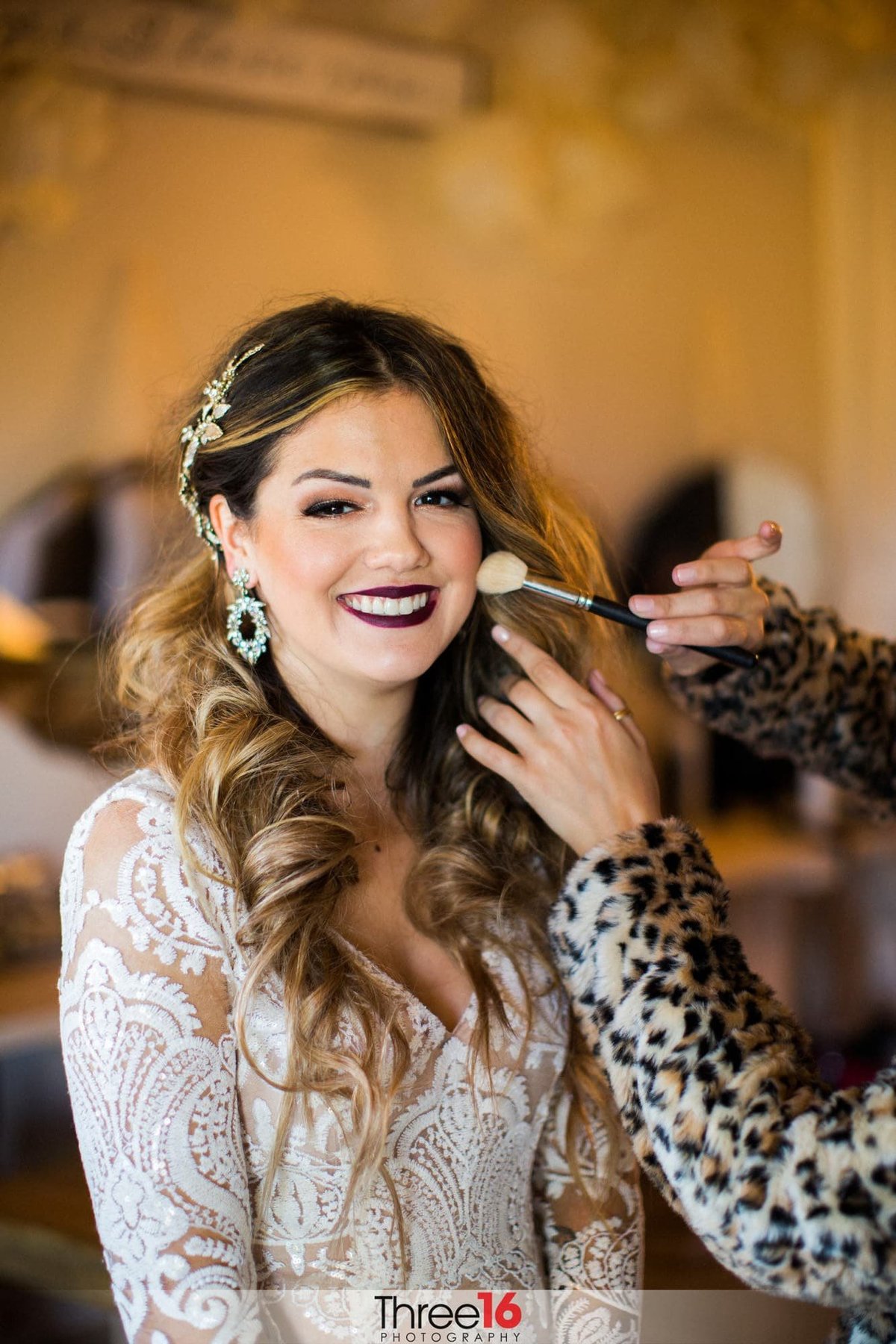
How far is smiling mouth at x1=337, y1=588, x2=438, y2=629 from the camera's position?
125 cm

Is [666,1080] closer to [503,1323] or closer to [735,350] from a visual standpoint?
[503,1323]

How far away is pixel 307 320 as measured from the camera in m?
1.31

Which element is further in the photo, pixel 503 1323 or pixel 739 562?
pixel 739 562

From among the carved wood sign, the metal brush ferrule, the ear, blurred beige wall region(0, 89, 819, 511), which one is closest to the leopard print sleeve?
the metal brush ferrule

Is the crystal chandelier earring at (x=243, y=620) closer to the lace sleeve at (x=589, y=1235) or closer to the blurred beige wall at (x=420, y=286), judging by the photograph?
the lace sleeve at (x=589, y=1235)

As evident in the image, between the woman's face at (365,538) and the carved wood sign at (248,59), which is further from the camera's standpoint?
the carved wood sign at (248,59)

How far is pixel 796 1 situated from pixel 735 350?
917mm

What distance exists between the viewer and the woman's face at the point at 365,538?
1235mm

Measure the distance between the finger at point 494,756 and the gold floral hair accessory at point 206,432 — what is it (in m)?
0.37

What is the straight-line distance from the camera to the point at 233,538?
52.2 inches

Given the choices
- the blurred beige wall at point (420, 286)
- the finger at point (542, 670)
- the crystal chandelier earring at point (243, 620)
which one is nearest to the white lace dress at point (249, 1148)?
the crystal chandelier earring at point (243, 620)

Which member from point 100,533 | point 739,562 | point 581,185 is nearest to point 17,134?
point 100,533

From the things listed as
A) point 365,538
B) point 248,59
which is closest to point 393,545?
point 365,538

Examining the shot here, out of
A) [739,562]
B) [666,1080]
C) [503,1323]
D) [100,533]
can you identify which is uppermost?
[100,533]
